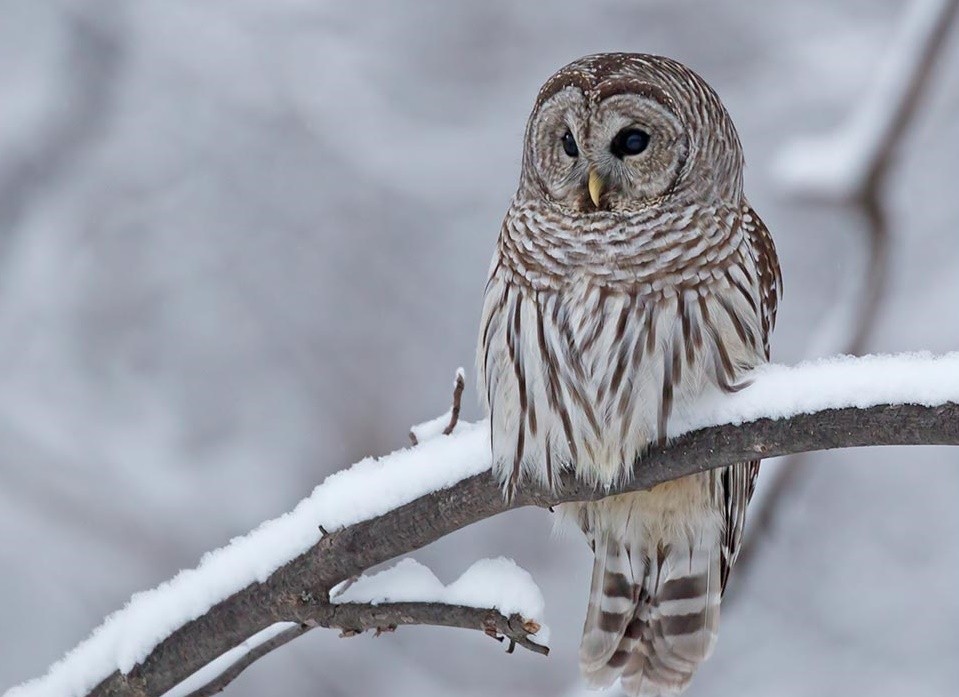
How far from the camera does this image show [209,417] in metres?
8.09

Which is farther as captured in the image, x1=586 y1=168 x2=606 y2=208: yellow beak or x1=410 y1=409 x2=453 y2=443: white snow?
x1=586 y1=168 x2=606 y2=208: yellow beak

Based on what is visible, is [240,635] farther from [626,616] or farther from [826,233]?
[826,233]

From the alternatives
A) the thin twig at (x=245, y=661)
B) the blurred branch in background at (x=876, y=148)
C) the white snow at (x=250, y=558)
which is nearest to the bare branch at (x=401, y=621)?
the thin twig at (x=245, y=661)

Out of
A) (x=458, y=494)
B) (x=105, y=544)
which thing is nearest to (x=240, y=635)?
(x=458, y=494)

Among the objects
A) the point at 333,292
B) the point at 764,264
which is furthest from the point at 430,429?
the point at 333,292

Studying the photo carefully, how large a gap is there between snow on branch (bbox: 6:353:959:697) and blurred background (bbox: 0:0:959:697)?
3500 mm

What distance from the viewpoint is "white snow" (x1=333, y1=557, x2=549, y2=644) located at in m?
2.77

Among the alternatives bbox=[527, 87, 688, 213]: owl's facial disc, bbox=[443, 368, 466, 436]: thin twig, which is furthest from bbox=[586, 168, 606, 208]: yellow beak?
bbox=[443, 368, 466, 436]: thin twig

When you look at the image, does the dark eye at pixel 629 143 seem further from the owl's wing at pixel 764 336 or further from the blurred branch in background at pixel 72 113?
the blurred branch in background at pixel 72 113

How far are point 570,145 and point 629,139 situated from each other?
0.56 ft

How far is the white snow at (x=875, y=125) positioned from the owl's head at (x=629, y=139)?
61 centimetres

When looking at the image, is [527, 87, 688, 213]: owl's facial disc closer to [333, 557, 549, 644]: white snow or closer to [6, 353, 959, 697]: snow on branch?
[6, 353, 959, 697]: snow on branch

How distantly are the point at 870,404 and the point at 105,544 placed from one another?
4.95 m

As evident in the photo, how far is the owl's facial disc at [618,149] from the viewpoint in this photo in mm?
3518
